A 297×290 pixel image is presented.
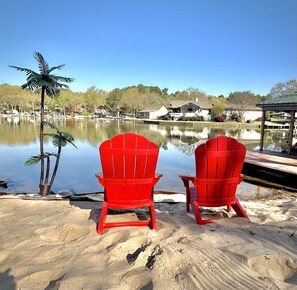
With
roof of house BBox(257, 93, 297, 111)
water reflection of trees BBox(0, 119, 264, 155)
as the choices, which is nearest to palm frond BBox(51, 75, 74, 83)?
roof of house BBox(257, 93, 297, 111)

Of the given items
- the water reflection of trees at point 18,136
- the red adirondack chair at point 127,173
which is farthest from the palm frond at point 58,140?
the water reflection of trees at point 18,136

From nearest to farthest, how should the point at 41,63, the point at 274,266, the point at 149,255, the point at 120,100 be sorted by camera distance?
1. the point at 274,266
2. the point at 149,255
3. the point at 41,63
4. the point at 120,100

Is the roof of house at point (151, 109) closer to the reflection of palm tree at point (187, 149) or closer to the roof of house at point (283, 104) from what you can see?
the reflection of palm tree at point (187, 149)

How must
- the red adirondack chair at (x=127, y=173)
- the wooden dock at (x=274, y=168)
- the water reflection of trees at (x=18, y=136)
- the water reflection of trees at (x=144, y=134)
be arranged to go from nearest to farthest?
the red adirondack chair at (x=127, y=173) → the wooden dock at (x=274, y=168) → the water reflection of trees at (x=18, y=136) → the water reflection of trees at (x=144, y=134)

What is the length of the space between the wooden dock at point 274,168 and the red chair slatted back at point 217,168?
4.66m

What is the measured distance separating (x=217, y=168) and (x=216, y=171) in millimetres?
37

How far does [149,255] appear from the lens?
6.34 ft

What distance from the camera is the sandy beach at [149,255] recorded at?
162 cm

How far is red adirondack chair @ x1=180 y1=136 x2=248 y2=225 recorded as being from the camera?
2.78 meters

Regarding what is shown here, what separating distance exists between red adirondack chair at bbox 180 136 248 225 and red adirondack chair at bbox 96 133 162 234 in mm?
539

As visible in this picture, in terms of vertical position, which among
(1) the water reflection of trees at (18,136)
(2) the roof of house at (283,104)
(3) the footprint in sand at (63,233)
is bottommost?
(1) the water reflection of trees at (18,136)

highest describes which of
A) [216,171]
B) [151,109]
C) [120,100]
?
[120,100]

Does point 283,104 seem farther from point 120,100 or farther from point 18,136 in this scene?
point 120,100

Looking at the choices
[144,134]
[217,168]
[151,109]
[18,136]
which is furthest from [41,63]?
[151,109]
